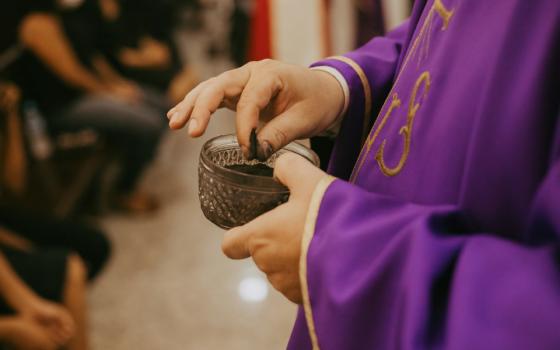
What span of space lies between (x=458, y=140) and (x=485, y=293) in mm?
163

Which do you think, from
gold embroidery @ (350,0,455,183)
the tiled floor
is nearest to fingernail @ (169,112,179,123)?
gold embroidery @ (350,0,455,183)

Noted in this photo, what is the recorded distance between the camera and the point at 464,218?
534 mm

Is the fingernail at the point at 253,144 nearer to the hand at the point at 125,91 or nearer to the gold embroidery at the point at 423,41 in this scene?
the gold embroidery at the point at 423,41

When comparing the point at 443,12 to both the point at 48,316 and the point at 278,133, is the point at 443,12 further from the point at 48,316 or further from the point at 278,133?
the point at 48,316

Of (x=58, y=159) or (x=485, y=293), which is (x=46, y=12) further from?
(x=485, y=293)

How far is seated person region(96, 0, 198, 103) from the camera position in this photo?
2937 mm

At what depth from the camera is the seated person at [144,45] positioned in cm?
294

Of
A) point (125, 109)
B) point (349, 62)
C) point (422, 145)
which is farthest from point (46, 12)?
point (422, 145)

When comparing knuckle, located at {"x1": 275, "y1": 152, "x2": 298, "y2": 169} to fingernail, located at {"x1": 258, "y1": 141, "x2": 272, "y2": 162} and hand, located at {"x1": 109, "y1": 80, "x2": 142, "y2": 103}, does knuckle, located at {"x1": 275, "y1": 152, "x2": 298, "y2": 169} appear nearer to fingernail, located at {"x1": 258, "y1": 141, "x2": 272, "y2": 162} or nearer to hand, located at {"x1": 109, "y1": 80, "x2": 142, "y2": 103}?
fingernail, located at {"x1": 258, "y1": 141, "x2": 272, "y2": 162}

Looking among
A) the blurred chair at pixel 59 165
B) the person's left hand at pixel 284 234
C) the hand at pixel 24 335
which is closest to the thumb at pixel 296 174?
the person's left hand at pixel 284 234

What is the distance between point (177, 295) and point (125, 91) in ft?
4.00

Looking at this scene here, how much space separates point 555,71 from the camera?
0.48 meters

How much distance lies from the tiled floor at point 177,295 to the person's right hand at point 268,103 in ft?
4.26

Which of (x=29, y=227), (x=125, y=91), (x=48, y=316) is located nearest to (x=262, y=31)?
(x=125, y=91)
